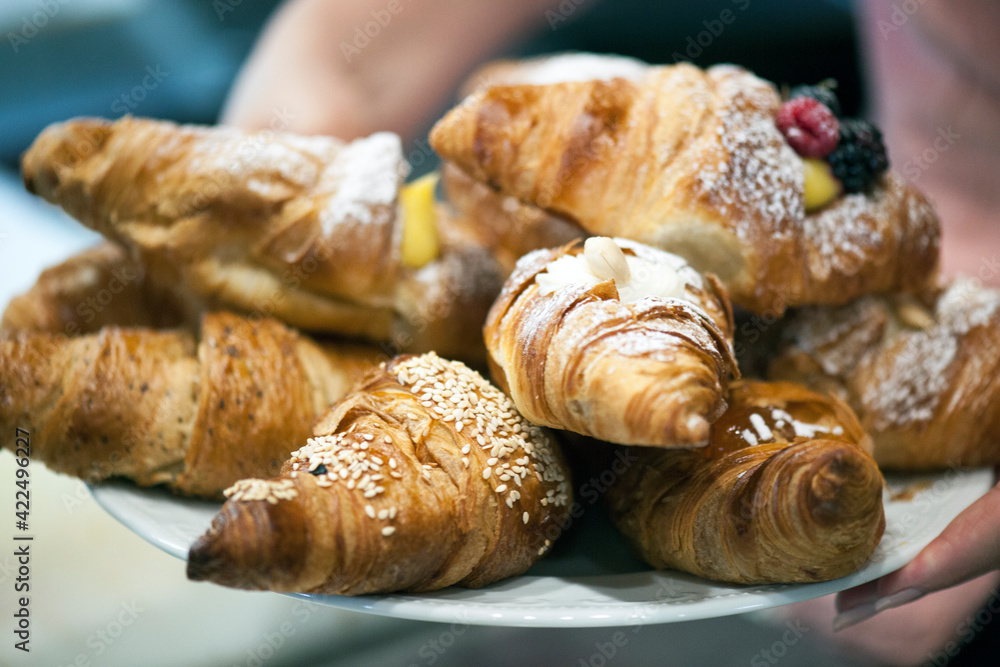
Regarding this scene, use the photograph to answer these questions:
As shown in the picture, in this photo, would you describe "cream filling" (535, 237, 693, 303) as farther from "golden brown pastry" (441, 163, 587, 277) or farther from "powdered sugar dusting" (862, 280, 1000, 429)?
"powdered sugar dusting" (862, 280, 1000, 429)

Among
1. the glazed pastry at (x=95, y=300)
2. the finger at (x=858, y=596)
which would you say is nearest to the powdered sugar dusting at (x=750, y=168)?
the finger at (x=858, y=596)

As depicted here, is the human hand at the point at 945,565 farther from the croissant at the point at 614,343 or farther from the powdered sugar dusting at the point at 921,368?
the croissant at the point at 614,343

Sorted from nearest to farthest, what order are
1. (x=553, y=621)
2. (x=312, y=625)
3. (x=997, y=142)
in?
(x=553, y=621)
(x=312, y=625)
(x=997, y=142)

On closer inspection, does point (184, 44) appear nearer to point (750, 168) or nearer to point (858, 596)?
point (750, 168)

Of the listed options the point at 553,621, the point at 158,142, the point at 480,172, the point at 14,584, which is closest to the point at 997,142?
the point at 480,172

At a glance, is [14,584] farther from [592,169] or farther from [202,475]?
[592,169]

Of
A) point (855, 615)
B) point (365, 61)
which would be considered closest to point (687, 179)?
point (855, 615)
